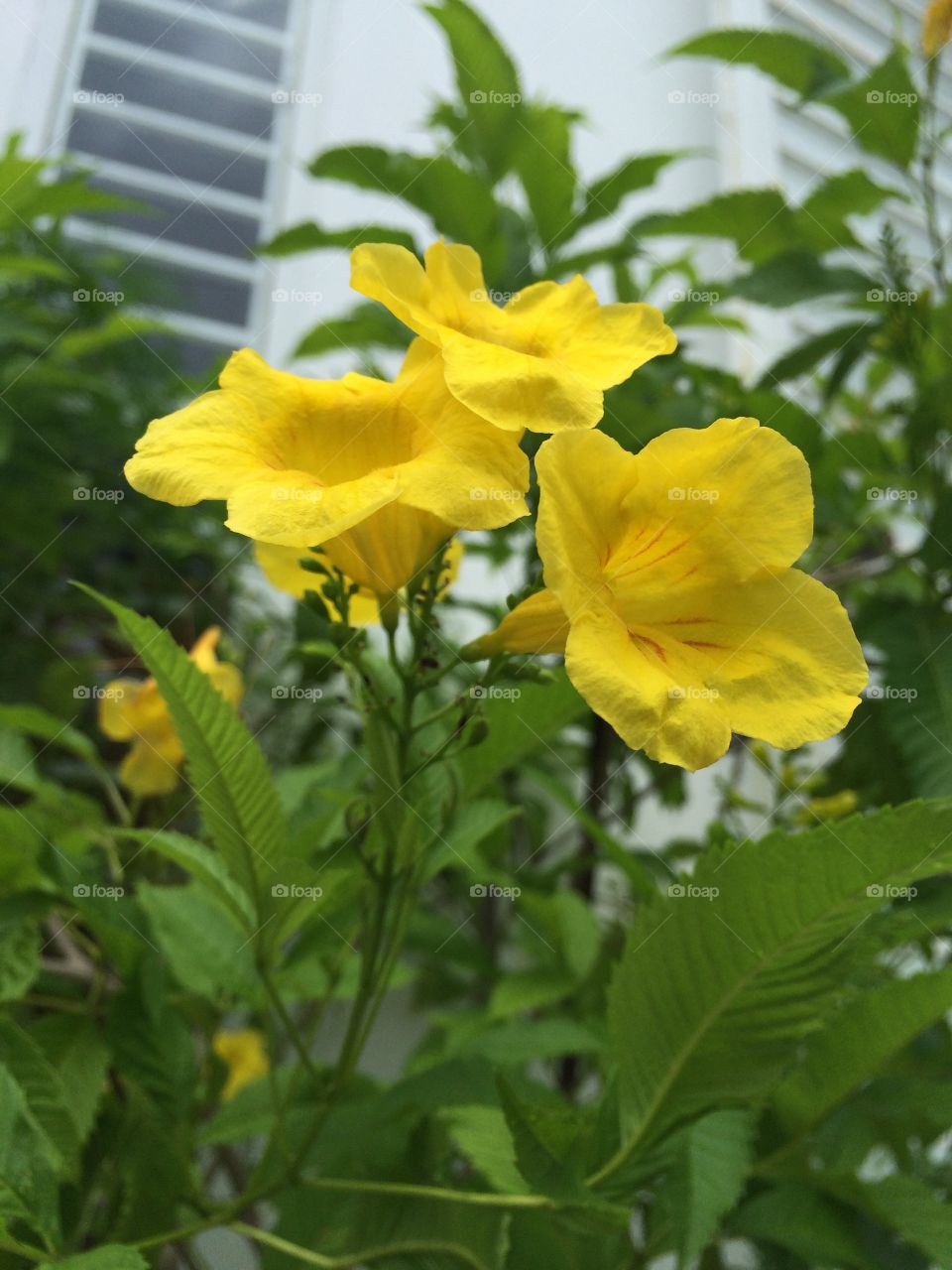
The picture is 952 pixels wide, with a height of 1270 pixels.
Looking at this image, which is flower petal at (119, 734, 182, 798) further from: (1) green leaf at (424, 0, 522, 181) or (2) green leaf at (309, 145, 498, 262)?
(1) green leaf at (424, 0, 522, 181)

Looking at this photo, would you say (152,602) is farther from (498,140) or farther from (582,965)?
(582,965)

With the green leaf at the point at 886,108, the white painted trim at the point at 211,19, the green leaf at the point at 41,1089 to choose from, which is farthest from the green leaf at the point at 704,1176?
the white painted trim at the point at 211,19

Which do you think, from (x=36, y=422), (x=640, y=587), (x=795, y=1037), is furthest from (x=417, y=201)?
(x=795, y=1037)

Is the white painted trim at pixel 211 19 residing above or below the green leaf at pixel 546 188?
above

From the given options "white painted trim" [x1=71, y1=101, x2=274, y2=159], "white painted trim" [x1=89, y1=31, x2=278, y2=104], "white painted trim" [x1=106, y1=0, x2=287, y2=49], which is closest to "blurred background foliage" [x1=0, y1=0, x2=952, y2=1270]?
"white painted trim" [x1=71, y1=101, x2=274, y2=159]

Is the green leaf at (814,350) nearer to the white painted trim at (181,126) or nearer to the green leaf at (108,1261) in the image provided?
the green leaf at (108,1261)
